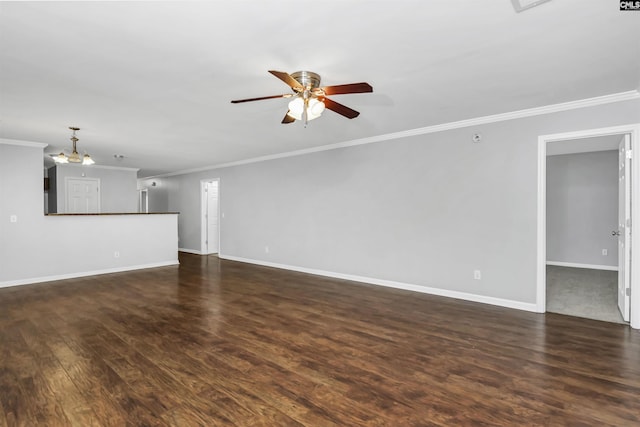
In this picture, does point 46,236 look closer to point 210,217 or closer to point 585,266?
point 210,217

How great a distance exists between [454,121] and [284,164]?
11.4 ft

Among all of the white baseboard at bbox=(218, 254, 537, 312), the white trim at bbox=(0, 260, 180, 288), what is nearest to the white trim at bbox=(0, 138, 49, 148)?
the white trim at bbox=(0, 260, 180, 288)

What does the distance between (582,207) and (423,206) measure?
4.48 meters

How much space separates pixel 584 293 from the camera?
4.68 meters

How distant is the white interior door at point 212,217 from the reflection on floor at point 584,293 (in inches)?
294

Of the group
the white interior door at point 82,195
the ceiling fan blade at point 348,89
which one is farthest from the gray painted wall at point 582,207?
the white interior door at point 82,195

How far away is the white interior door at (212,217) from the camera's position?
347 inches

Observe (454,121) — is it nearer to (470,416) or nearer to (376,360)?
(376,360)

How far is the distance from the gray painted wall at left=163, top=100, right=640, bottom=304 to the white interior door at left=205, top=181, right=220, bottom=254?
2188 mm

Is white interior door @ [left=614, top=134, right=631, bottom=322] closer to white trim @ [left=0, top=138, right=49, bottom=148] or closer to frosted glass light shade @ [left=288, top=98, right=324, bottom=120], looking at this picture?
frosted glass light shade @ [left=288, top=98, right=324, bottom=120]

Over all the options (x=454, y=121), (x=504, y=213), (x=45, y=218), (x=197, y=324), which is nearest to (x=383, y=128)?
(x=454, y=121)

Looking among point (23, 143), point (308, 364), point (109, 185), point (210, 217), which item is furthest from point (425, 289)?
point (109, 185)

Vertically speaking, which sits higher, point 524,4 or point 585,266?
point 524,4

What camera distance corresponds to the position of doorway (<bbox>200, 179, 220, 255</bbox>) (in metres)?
8.73
